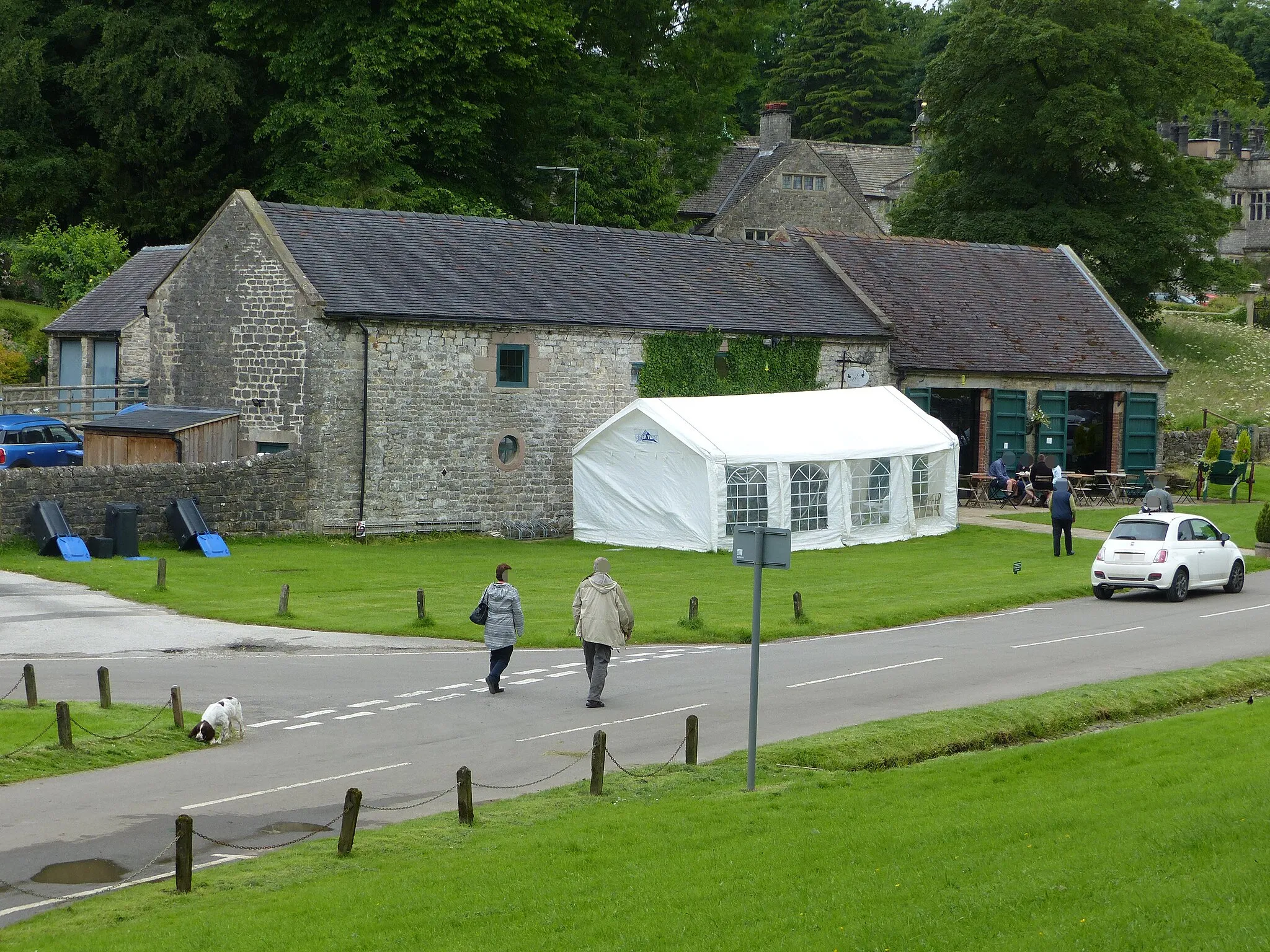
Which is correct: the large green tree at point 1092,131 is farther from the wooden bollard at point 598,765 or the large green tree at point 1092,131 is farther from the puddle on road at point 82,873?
the puddle on road at point 82,873

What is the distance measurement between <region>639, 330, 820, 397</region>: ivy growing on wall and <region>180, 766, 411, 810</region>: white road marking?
Answer: 940 inches

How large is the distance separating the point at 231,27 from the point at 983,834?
157 feet

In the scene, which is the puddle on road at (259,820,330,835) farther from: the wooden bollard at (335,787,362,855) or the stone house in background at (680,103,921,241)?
the stone house in background at (680,103,921,241)

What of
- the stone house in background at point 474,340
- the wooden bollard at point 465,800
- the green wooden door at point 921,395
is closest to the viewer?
the wooden bollard at point 465,800

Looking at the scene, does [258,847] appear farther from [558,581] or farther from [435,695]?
[558,581]

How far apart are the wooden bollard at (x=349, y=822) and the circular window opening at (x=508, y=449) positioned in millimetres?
25224

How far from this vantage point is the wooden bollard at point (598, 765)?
14.0 metres

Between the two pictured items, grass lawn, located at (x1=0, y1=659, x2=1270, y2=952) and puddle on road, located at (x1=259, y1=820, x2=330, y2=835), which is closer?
grass lawn, located at (x1=0, y1=659, x2=1270, y2=952)

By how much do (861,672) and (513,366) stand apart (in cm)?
1834

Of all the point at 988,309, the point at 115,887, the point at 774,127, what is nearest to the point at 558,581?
the point at 115,887

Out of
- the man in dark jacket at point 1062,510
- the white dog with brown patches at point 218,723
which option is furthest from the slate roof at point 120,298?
the white dog with brown patches at point 218,723

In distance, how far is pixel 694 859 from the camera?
11.6 metres

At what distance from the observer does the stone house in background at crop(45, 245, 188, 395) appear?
47719 millimetres

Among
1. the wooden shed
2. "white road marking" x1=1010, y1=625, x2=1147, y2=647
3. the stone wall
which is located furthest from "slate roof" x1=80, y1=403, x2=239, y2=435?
"white road marking" x1=1010, y1=625, x2=1147, y2=647
